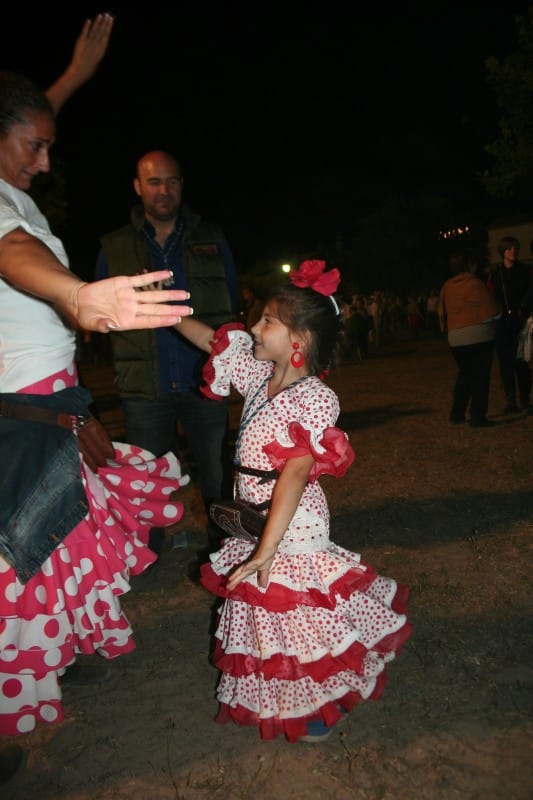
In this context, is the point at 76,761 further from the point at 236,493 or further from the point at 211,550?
the point at 211,550

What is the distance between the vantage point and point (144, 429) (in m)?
3.53

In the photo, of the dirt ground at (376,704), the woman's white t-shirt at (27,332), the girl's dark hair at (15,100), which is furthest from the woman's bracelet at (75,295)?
the dirt ground at (376,704)

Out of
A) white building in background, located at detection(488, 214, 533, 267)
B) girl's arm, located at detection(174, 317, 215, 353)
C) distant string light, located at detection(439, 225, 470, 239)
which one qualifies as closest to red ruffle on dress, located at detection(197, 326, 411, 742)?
girl's arm, located at detection(174, 317, 215, 353)

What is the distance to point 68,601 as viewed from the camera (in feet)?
7.04

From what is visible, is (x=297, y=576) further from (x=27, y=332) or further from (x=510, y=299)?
(x=510, y=299)

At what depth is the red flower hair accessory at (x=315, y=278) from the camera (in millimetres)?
2287

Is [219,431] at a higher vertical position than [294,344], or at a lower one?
lower

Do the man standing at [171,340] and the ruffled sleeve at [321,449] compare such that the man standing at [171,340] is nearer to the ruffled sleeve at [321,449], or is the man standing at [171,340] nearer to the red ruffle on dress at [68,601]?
the red ruffle on dress at [68,601]

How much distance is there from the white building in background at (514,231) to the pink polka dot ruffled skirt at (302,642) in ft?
135

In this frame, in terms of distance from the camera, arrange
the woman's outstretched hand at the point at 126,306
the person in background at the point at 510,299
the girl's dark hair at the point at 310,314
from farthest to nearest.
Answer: the person in background at the point at 510,299 < the girl's dark hair at the point at 310,314 < the woman's outstretched hand at the point at 126,306

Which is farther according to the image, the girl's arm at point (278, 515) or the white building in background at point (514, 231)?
the white building in background at point (514, 231)

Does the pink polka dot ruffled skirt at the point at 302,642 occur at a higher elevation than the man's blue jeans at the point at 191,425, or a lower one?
lower

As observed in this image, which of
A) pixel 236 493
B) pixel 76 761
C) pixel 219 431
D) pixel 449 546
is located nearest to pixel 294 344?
pixel 236 493

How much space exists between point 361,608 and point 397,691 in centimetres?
45
